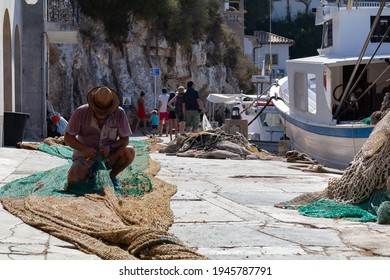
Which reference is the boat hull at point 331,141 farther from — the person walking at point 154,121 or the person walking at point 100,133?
→ the person walking at point 154,121

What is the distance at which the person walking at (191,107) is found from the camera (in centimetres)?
2370

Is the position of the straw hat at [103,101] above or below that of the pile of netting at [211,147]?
above

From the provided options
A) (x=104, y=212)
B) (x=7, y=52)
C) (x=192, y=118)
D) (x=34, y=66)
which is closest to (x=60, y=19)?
(x=34, y=66)

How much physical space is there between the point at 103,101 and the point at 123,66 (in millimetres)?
34917

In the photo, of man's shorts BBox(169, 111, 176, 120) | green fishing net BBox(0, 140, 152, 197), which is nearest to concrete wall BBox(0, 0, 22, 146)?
man's shorts BBox(169, 111, 176, 120)

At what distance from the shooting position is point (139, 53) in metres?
45.8

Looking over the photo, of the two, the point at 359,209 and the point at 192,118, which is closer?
the point at 359,209

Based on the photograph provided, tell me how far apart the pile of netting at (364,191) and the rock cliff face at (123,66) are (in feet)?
86.8

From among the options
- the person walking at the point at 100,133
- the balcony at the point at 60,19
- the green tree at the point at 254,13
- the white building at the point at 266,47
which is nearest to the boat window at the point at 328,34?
the balcony at the point at 60,19

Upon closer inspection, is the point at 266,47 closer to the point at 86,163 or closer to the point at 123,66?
the point at 123,66

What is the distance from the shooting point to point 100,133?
10156 millimetres

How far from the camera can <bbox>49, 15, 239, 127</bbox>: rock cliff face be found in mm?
39341

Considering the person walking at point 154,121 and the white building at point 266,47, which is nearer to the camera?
the person walking at point 154,121

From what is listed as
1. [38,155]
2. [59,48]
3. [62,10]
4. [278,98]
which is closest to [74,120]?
[38,155]
